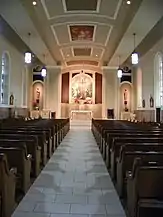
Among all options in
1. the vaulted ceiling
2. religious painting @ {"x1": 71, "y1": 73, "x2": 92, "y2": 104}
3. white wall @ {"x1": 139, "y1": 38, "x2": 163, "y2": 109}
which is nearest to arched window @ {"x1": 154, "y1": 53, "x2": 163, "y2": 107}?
white wall @ {"x1": 139, "y1": 38, "x2": 163, "y2": 109}

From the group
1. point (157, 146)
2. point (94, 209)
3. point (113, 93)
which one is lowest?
point (94, 209)

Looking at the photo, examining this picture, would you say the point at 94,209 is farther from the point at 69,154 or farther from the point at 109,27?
the point at 109,27

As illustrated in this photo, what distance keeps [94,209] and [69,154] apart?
402 cm

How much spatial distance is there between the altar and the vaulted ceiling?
6.49 metres

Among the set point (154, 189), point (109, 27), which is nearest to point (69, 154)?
point (154, 189)

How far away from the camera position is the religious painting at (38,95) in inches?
865

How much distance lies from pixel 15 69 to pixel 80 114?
724 centimetres

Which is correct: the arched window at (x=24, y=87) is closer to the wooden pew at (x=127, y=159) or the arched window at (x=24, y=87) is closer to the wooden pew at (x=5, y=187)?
the wooden pew at (x=127, y=159)

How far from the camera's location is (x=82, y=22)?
11.7m

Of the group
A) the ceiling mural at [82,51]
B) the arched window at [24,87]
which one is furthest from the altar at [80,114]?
the ceiling mural at [82,51]

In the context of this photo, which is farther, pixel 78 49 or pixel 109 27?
pixel 78 49

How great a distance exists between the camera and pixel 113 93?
21.1 metres

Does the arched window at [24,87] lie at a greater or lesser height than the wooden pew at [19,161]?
greater

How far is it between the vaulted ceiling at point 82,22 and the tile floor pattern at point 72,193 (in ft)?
17.1
